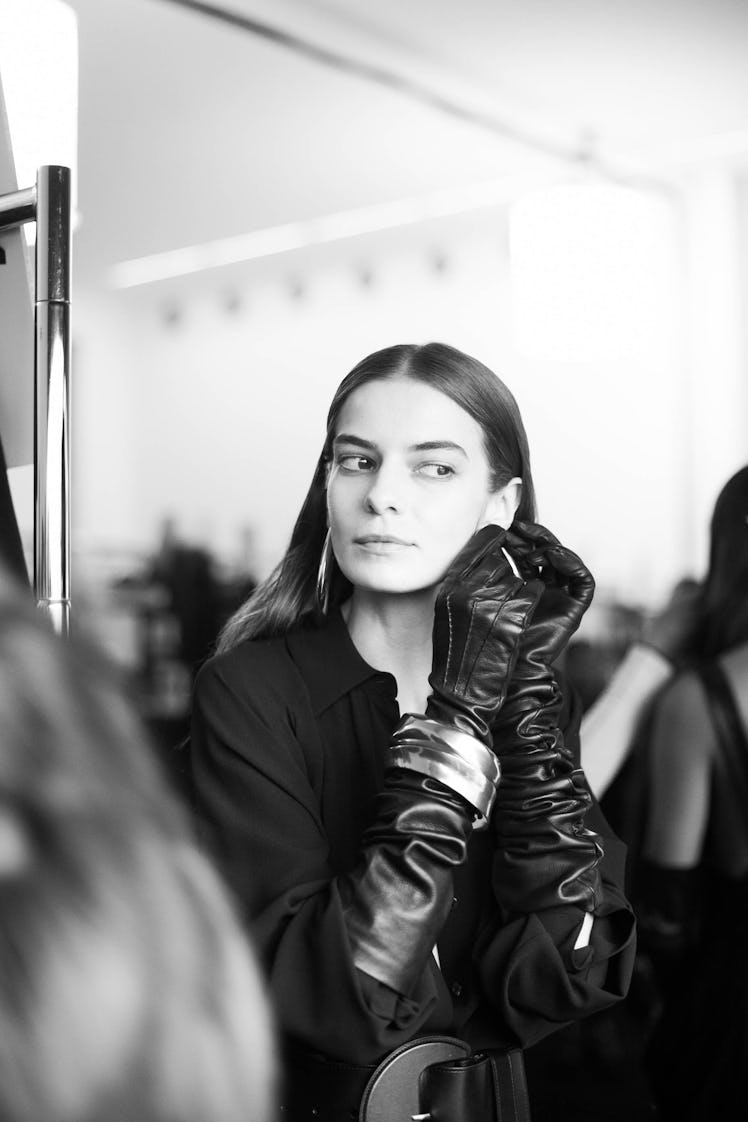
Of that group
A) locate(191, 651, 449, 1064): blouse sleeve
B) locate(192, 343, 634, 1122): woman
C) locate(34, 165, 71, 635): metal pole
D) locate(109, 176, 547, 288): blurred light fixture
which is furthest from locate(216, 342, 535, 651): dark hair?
locate(109, 176, 547, 288): blurred light fixture

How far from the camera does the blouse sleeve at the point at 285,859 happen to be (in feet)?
3.10

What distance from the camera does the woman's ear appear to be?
1189mm

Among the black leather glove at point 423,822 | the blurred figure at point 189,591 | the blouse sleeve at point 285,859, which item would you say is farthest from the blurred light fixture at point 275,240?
the black leather glove at point 423,822

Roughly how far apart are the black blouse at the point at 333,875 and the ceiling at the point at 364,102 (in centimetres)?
146

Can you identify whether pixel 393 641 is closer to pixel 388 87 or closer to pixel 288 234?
pixel 288 234

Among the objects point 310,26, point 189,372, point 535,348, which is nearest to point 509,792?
point 535,348

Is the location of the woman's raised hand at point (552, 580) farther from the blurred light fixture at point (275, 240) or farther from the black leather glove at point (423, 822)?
the blurred light fixture at point (275, 240)

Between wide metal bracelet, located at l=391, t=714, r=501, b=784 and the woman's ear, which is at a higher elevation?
the woman's ear

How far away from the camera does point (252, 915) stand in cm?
100

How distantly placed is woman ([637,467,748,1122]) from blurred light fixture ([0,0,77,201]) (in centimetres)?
121

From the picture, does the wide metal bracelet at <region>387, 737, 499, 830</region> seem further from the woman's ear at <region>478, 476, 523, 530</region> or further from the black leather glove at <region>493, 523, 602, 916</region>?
the woman's ear at <region>478, 476, 523, 530</region>

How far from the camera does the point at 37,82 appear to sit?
126 cm

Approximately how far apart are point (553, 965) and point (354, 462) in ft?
1.61

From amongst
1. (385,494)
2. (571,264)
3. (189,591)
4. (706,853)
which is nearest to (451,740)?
(385,494)
